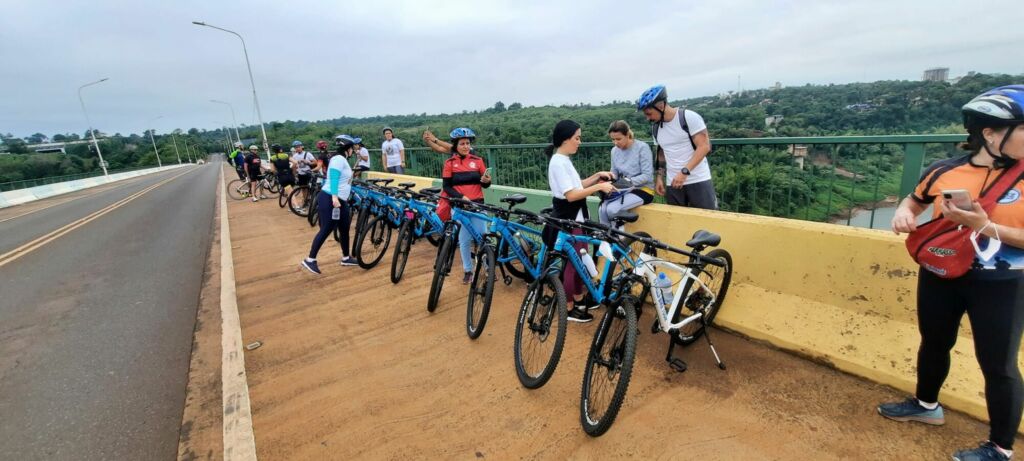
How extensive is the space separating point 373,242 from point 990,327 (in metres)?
5.57

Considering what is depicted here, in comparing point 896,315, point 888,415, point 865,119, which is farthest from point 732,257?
point 865,119

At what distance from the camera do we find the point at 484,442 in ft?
8.43

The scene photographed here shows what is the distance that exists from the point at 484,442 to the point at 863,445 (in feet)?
6.64

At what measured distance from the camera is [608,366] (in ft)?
8.48

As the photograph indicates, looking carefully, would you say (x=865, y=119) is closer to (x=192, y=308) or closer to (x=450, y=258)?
(x=450, y=258)

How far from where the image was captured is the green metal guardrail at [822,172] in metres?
3.03

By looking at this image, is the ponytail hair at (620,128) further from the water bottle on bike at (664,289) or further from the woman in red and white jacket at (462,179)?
the water bottle on bike at (664,289)

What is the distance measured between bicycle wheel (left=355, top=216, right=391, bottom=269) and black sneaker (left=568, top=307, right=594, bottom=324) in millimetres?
2982

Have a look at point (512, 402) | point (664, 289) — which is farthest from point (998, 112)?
point (512, 402)

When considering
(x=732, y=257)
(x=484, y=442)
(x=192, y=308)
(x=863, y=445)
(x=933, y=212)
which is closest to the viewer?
(x=933, y=212)

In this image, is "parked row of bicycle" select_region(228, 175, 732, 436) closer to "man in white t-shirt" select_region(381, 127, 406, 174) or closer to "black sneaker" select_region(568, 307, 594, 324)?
"black sneaker" select_region(568, 307, 594, 324)

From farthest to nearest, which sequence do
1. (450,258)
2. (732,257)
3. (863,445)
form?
(450,258), (732,257), (863,445)

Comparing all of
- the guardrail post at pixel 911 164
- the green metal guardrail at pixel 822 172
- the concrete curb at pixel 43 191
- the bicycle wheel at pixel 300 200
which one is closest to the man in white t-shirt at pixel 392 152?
the bicycle wheel at pixel 300 200

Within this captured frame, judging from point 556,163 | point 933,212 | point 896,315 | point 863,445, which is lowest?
point 863,445
